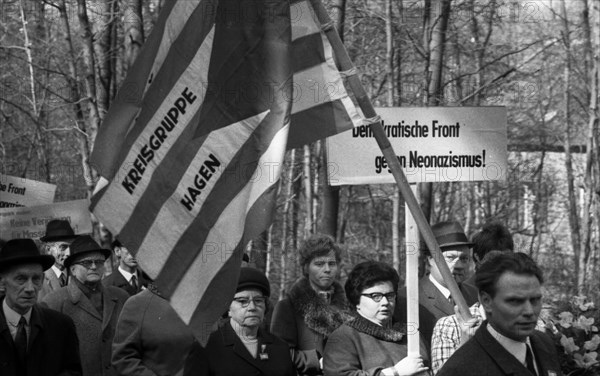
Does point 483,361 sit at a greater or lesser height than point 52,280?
lesser

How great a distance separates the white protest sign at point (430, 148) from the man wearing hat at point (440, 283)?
138cm

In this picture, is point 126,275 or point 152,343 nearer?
point 152,343

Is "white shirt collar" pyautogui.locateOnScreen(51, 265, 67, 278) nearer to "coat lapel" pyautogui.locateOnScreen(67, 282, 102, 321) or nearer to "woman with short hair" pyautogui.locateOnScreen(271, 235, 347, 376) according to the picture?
"coat lapel" pyautogui.locateOnScreen(67, 282, 102, 321)

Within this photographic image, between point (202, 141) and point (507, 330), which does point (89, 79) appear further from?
point (507, 330)

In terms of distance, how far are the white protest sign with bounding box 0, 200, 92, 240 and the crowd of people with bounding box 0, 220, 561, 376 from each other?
2.31 metres

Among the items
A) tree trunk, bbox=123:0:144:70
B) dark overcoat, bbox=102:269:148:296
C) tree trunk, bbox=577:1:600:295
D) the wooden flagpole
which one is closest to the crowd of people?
the wooden flagpole

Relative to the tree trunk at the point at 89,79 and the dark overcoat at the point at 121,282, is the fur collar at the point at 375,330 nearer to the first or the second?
the dark overcoat at the point at 121,282

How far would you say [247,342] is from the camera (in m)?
7.15

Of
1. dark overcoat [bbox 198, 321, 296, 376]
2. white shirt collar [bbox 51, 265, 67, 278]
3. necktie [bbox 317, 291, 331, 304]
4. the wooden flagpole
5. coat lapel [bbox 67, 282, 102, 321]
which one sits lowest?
dark overcoat [bbox 198, 321, 296, 376]

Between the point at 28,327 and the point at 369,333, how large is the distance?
211cm

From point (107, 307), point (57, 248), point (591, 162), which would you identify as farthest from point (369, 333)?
point (591, 162)

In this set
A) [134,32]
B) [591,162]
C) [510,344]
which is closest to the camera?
[510,344]

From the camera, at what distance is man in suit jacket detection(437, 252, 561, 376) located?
492 centimetres

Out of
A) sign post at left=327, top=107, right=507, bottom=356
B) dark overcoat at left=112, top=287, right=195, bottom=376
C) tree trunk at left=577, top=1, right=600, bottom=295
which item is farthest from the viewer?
tree trunk at left=577, top=1, right=600, bottom=295
